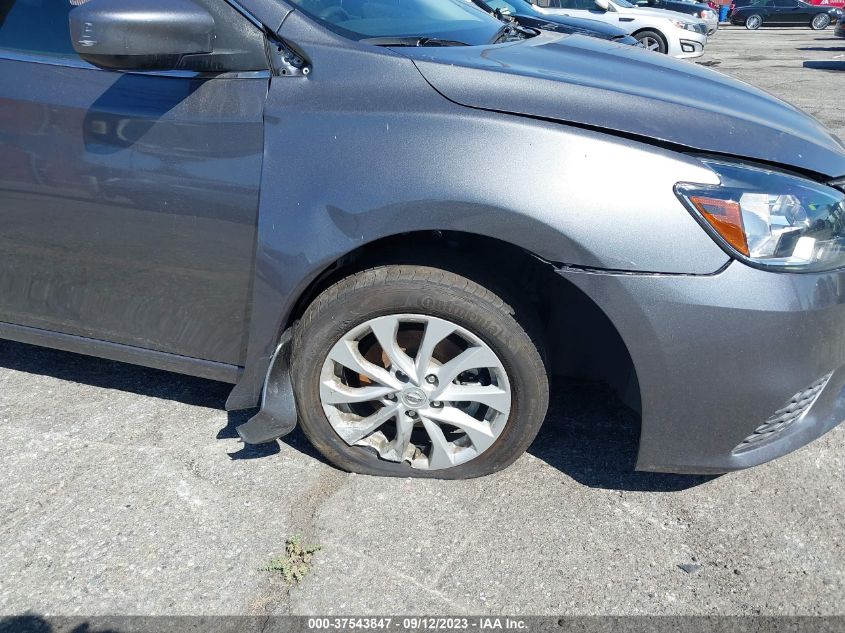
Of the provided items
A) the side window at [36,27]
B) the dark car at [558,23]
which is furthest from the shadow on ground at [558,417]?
the dark car at [558,23]

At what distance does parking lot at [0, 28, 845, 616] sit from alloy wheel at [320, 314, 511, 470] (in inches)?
6.0

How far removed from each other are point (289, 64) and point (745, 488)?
6.53 ft

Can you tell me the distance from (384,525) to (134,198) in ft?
4.14

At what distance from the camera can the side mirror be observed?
A: 2158mm

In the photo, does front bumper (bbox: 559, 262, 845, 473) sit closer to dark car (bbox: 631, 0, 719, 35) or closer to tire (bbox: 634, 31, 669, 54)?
tire (bbox: 634, 31, 669, 54)

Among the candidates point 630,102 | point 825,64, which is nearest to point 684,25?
point 825,64

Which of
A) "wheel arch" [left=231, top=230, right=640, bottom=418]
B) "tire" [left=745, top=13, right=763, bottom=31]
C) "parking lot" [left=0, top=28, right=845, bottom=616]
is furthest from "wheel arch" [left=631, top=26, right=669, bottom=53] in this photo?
"tire" [left=745, top=13, right=763, bottom=31]

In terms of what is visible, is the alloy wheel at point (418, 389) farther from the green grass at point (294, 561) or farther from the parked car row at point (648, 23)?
the parked car row at point (648, 23)

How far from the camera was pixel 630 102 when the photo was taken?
2.25 metres

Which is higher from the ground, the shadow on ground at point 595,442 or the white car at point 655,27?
the white car at point 655,27

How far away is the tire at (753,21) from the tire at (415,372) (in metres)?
30.0

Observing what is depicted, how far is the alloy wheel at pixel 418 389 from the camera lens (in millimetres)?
2404

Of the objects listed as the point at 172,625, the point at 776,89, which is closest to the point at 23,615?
the point at 172,625

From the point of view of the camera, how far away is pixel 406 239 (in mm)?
2438
